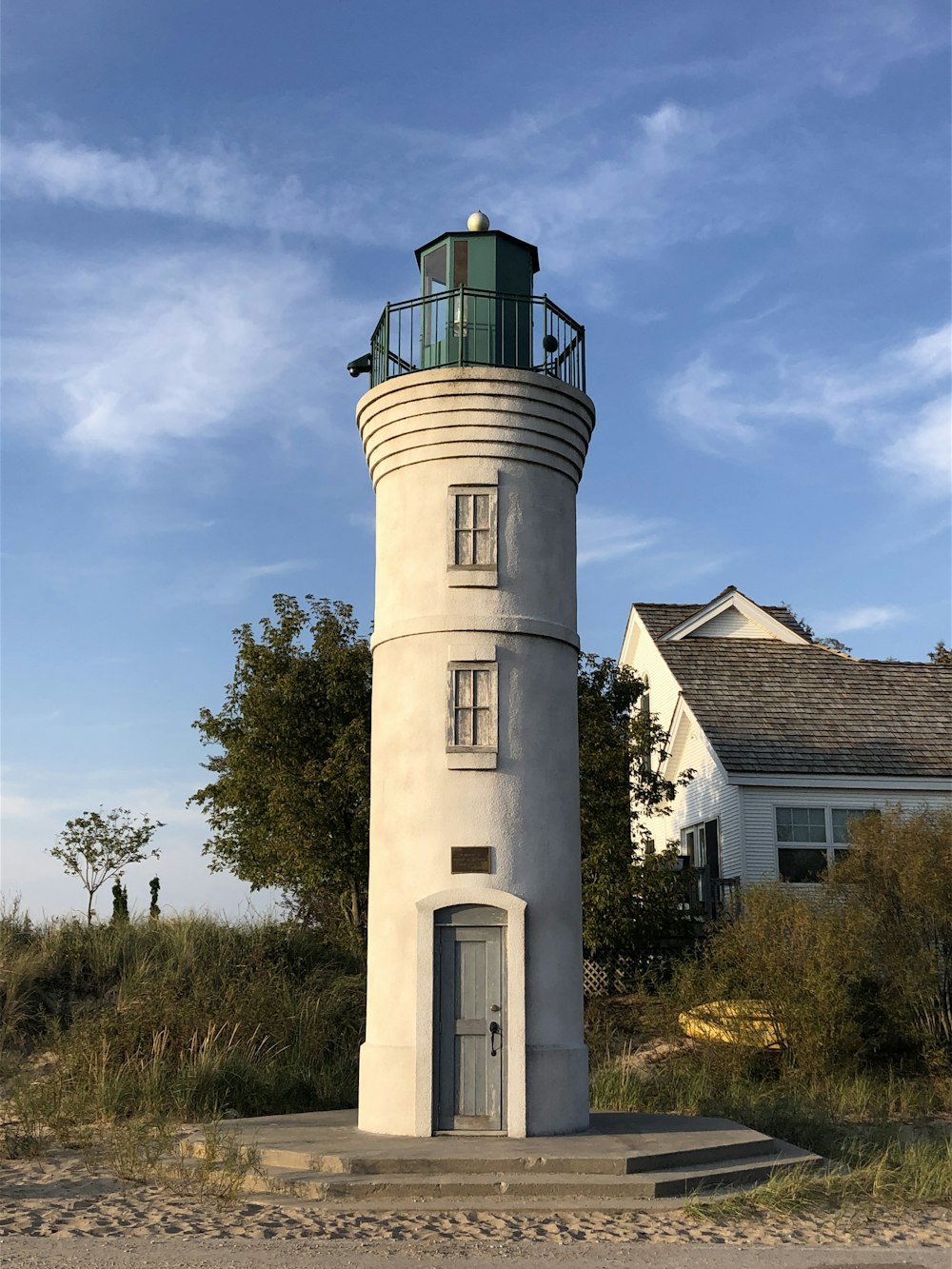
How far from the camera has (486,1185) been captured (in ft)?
32.9

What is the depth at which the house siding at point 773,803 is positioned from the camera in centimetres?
2253

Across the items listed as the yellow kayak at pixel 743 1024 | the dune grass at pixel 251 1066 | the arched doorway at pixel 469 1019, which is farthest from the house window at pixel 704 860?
the arched doorway at pixel 469 1019

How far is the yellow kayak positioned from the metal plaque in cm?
649

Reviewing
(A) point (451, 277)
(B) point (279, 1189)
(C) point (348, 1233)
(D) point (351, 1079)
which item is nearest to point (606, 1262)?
(C) point (348, 1233)

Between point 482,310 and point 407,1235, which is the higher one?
point 482,310

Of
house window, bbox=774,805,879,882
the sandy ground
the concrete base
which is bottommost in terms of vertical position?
the sandy ground

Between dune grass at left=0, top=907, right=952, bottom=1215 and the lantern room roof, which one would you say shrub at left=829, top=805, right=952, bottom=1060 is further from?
the lantern room roof

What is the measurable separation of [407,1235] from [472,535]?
258 inches

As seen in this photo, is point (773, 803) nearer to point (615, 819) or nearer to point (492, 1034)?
point (615, 819)

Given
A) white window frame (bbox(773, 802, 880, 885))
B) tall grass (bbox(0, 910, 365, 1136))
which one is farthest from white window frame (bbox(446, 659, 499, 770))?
white window frame (bbox(773, 802, 880, 885))

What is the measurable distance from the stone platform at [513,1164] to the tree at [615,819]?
25.8 feet

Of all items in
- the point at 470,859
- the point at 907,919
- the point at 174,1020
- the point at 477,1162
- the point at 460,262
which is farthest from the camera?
the point at 907,919

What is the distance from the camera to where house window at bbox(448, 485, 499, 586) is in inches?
496

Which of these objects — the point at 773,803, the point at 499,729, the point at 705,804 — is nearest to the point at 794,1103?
the point at 499,729
